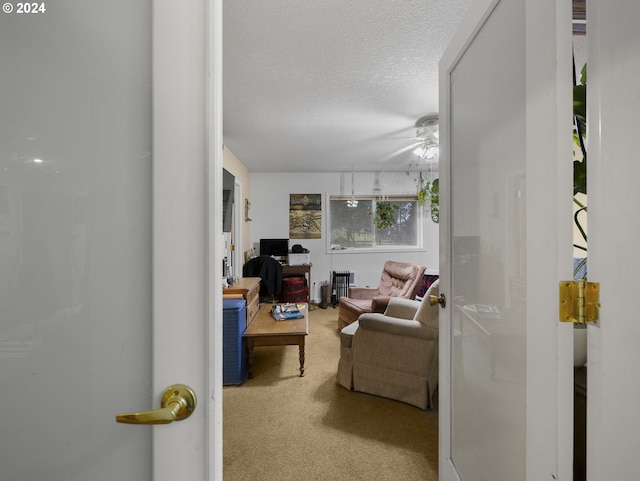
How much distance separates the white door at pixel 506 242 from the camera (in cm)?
69

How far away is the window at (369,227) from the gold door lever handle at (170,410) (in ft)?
16.0

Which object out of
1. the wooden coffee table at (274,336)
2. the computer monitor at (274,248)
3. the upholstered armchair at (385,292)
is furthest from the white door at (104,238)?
the computer monitor at (274,248)

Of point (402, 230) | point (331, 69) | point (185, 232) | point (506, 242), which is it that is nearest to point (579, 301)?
point (506, 242)

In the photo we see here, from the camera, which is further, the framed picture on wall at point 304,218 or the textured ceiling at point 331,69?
the framed picture on wall at point 304,218

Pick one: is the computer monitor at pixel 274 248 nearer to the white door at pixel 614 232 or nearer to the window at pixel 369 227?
the window at pixel 369 227

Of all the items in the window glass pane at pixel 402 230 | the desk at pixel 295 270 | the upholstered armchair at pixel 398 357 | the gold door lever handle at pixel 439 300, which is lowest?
the upholstered armchair at pixel 398 357

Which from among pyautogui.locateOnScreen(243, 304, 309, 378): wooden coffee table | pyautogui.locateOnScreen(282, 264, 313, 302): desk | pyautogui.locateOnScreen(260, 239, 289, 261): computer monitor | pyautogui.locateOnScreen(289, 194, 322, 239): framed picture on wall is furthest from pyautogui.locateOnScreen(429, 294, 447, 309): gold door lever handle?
pyautogui.locateOnScreen(289, 194, 322, 239): framed picture on wall

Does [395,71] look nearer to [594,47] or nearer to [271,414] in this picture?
[594,47]

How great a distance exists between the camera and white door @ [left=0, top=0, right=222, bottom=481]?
53 cm

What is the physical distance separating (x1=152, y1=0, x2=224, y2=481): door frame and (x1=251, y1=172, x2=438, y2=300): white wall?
4680mm

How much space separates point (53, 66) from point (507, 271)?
1.24m

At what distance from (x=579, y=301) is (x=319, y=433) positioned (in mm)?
1772

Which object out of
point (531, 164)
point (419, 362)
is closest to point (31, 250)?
point (531, 164)

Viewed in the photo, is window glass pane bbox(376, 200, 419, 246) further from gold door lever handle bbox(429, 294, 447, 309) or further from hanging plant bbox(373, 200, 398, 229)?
gold door lever handle bbox(429, 294, 447, 309)
